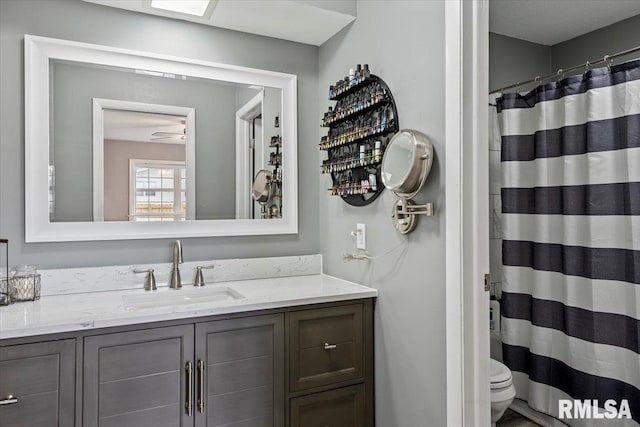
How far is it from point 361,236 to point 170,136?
1.04m

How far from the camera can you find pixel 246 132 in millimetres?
2246

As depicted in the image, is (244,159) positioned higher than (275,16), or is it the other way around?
(275,16)

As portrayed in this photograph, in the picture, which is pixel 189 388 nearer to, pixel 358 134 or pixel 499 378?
pixel 358 134

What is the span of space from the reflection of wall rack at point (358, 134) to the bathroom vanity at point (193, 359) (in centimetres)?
47

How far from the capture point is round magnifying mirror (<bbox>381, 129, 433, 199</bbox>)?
1.57 meters

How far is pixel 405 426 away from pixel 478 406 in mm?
392

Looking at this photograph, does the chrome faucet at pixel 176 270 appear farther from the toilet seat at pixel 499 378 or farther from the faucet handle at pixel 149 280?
the toilet seat at pixel 499 378

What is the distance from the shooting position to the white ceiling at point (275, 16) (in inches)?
77.4

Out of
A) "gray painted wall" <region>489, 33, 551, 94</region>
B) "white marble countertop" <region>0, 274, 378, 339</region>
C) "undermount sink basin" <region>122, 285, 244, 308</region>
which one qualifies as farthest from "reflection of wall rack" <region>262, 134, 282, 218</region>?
"gray painted wall" <region>489, 33, 551, 94</region>

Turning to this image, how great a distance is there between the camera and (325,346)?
1.81m

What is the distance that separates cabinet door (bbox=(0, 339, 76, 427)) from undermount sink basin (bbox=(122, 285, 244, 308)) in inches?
16.4

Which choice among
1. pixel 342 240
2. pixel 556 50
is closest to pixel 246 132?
pixel 342 240

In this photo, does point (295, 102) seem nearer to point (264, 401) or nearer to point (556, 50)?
point (264, 401)

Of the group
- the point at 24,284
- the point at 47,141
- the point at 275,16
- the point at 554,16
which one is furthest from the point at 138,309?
the point at 554,16
